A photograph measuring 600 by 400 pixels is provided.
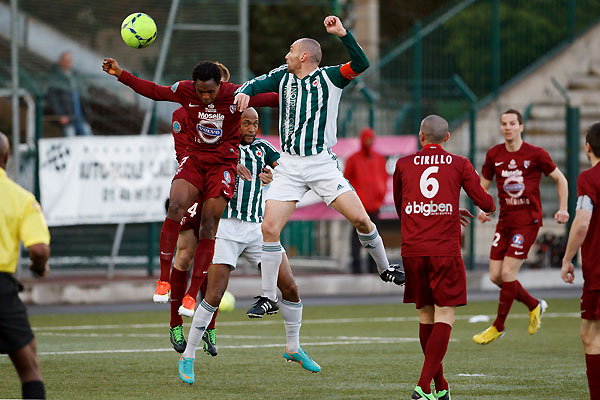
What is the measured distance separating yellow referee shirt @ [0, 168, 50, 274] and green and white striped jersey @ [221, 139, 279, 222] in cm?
407

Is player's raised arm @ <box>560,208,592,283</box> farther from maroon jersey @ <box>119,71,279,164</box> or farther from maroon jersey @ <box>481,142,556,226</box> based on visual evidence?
maroon jersey @ <box>481,142,556,226</box>

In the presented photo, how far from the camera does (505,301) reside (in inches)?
496

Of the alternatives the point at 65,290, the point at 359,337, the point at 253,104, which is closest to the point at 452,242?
the point at 253,104

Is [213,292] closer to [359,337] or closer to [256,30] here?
[359,337]

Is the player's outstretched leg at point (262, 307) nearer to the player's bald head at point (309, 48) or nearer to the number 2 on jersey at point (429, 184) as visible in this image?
the number 2 on jersey at point (429, 184)

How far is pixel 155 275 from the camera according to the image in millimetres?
18781

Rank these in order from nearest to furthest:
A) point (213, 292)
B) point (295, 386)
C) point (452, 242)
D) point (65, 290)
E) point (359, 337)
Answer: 1. point (452, 242)
2. point (295, 386)
3. point (213, 292)
4. point (359, 337)
5. point (65, 290)

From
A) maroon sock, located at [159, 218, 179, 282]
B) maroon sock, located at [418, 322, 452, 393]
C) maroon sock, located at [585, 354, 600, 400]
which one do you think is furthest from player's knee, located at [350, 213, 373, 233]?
maroon sock, located at [585, 354, 600, 400]

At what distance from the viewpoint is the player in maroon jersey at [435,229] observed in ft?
27.9

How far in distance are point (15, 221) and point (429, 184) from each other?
10.9 feet

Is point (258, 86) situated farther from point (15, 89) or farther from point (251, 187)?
point (15, 89)

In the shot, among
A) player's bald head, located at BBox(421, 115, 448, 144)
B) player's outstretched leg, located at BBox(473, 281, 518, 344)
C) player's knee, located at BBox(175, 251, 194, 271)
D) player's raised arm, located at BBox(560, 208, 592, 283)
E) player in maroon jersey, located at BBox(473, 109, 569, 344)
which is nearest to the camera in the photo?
player's raised arm, located at BBox(560, 208, 592, 283)

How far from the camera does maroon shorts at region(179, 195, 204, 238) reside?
10820 mm

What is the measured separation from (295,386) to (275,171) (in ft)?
6.72
